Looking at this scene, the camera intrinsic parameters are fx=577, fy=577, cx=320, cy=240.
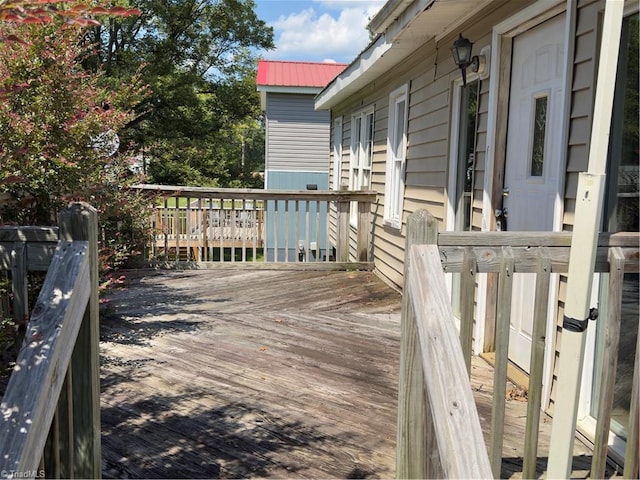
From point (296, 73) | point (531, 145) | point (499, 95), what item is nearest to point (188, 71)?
point (296, 73)

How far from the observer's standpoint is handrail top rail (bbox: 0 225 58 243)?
1861 millimetres

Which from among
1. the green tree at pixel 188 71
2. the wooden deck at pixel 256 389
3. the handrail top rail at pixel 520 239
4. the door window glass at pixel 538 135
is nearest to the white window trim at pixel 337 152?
the green tree at pixel 188 71

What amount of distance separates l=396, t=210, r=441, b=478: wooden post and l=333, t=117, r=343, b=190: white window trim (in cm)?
927

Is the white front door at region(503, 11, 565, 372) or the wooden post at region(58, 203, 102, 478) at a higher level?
the white front door at region(503, 11, 565, 372)

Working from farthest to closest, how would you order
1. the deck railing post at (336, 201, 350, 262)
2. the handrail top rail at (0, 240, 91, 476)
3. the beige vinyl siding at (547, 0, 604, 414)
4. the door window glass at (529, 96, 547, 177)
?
the deck railing post at (336, 201, 350, 262) → the door window glass at (529, 96, 547, 177) → the beige vinyl siding at (547, 0, 604, 414) → the handrail top rail at (0, 240, 91, 476)

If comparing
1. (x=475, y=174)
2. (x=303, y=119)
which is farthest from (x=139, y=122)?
(x=475, y=174)

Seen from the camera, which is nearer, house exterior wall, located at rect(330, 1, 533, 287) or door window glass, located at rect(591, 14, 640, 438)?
door window glass, located at rect(591, 14, 640, 438)

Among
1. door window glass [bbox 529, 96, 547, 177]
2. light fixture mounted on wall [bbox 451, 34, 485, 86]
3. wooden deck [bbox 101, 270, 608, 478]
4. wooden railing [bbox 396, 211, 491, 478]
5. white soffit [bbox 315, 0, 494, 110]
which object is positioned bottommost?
wooden deck [bbox 101, 270, 608, 478]

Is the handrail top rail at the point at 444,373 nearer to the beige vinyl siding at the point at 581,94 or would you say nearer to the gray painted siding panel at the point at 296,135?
the beige vinyl siding at the point at 581,94

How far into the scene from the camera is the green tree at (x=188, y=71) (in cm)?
1512

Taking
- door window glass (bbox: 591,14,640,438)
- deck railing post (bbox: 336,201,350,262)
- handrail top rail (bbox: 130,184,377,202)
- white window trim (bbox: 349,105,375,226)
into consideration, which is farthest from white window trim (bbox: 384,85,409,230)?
door window glass (bbox: 591,14,640,438)

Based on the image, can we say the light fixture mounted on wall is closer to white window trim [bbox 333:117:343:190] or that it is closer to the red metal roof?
white window trim [bbox 333:117:343:190]

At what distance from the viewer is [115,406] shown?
3.15 m

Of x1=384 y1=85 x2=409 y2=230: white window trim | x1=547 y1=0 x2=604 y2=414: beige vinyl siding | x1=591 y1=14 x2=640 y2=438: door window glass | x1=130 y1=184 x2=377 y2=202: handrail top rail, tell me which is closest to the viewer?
x1=591 y1=14 x2=640 y2=438: door window glass
